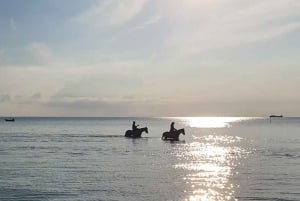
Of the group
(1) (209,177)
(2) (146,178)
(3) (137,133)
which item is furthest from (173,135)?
(2) (146,178)

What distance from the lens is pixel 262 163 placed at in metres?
41.7

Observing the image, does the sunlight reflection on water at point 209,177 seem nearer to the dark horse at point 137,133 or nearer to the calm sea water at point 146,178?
the calm sea water at point 146,178

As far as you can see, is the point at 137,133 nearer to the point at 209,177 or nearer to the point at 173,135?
the point at 173,135

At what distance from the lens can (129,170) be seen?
3622 centimetres

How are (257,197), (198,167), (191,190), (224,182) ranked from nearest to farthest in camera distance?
(257,197), (191,190), (224,182), (198,167)

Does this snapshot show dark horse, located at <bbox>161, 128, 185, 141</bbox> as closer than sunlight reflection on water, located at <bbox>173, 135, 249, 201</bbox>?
No

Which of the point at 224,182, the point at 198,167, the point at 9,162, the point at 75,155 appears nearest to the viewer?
the point at 224,182

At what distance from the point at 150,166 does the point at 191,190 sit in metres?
12.1

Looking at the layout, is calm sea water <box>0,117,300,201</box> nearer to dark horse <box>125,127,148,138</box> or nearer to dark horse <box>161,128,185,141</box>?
dark horse <box>161,128,185,141</box>

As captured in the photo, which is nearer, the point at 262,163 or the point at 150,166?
the point at 150,166

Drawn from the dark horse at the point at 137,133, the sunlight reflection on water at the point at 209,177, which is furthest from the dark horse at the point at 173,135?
the sunlight reflection on water at the point at 209,177

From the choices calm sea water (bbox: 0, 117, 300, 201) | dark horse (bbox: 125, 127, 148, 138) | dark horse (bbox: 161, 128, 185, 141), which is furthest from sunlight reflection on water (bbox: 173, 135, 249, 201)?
dark horse (bbox: 125, 127, 148, 138)

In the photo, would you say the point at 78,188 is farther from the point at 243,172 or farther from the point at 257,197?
the point at 243,172

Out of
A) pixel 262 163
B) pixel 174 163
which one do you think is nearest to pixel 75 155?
pixel 174 163
